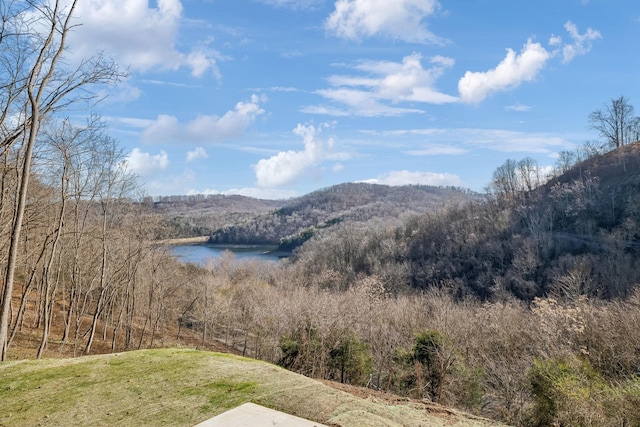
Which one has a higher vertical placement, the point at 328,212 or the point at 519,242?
the point at 328,212

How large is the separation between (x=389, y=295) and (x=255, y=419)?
44.4 metres

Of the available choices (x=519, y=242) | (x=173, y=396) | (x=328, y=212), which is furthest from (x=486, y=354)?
(x=328, y=212)

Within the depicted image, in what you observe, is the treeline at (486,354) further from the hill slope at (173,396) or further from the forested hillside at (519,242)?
the forested hillside at (519,242)

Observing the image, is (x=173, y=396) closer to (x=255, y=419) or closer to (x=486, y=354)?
(x=255, y=419)

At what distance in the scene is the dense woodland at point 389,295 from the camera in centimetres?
1335

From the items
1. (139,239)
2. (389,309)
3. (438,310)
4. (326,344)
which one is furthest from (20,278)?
(438,310)

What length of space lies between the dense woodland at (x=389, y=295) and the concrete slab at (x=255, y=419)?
599 cm

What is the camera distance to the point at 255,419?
6891 millimetres

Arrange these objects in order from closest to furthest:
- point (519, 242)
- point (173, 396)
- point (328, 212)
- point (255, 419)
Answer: point (255, 419)
point (173, 396)
point (519, 242)
point (328, 212)

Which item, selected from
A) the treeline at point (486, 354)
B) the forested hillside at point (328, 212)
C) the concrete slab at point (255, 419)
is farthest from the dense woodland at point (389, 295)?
the forested hillside at point (328, 212)

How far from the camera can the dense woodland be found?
1335cm

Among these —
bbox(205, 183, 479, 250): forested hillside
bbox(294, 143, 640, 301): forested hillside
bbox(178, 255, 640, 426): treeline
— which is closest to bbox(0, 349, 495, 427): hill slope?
bbox(178, 255, 640, 426): treeline

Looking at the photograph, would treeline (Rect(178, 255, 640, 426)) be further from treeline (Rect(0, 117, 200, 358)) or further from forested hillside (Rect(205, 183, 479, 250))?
forested hillside (Rect(205, 183, 479, 250))

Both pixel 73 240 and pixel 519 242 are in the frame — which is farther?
pixel 519 242
